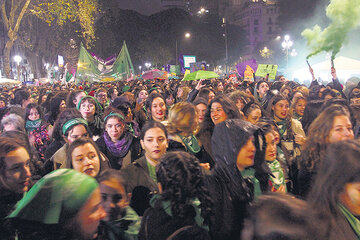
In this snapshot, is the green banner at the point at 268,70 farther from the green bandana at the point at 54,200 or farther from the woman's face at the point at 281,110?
the green bandana at the point at 54,200

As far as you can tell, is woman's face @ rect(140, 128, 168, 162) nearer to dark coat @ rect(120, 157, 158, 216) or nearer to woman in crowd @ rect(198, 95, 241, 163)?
dark coat @ rect(120, 157, 158, 216)

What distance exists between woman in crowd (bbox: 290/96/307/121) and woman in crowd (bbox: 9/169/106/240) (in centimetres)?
473

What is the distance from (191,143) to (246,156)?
1.63 metres

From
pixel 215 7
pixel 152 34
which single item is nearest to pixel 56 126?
pixel 152 34

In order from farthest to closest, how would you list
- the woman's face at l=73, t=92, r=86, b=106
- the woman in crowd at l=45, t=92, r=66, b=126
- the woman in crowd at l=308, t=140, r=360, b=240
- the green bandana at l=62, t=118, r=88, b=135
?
the woman's face at l=73, t=92, r=86, b=106 < the woman in crowd at l=45, t=92, r=66, b=126 < the green bandana at l=62, t=118, r=88, b=135 < the woman in crowd at l=308, t=140, r=360, b=240

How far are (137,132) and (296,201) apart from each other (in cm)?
441

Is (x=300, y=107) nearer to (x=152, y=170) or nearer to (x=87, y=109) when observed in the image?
(x=152, y=170)

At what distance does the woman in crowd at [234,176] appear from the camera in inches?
87.4

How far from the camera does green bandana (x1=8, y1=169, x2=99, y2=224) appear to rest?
61.8 inches

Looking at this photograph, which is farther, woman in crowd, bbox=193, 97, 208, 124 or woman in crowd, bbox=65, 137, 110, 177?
woman in crowd, bbox=193, 97, 208, 124

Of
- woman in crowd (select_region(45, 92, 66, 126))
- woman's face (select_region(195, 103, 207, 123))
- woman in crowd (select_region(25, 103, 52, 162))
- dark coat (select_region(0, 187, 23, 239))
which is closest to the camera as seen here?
dark coat (select_region(0, 187, 23, 239))

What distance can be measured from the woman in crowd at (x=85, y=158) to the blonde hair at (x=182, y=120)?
123 centimetres

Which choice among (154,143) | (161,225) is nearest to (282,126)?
(154,143)

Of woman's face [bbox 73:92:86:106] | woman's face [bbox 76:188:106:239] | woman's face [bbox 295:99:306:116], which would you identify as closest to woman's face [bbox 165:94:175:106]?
woman's face [bbox 73:92:86:106]
